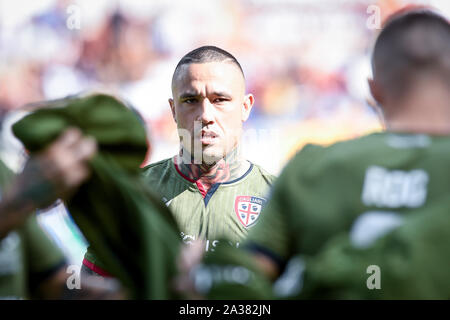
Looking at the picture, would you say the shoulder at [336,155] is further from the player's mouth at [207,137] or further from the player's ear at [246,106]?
the player's ear at [246,106]

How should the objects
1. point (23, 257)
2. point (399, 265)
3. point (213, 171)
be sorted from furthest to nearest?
point (213, 171) → point (23, 257) → point (399, 265)

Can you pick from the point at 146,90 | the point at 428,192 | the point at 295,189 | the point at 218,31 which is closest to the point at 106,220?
the point at 295,189

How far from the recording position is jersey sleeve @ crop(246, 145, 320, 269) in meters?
1.19

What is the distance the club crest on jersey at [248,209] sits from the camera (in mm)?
2646

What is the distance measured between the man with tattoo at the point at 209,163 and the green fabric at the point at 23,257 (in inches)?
42.9

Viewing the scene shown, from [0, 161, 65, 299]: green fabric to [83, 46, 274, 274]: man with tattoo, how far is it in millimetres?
1089

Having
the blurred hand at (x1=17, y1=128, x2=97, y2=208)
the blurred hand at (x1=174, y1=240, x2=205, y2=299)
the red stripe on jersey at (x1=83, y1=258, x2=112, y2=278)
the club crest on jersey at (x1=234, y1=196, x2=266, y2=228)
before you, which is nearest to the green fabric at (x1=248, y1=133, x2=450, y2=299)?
the blurred hand at (x1=174, y1=240, x2=205, y2=299)

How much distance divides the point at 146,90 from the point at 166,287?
552 cm

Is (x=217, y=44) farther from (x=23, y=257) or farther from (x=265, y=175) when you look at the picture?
(x=23, y=257)

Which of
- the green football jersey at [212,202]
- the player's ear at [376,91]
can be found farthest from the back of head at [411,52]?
→ the green football jersey at [212,202]

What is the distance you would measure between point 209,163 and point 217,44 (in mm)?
4303

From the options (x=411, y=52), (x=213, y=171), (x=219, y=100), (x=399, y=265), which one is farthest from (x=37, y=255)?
(x=219, y=100)

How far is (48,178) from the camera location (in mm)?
1078
